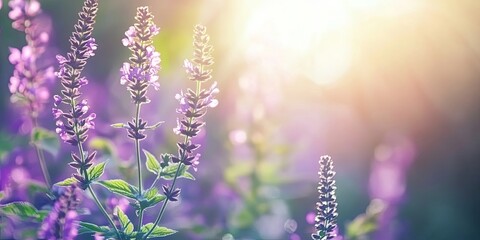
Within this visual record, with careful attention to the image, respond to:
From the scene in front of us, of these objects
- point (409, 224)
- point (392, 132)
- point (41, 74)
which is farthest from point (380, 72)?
point (41, 74)

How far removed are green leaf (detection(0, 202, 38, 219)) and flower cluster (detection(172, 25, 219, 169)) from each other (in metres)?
0.38

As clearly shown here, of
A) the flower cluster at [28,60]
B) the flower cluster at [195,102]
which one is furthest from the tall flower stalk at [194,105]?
the flower cluster at [28,60]

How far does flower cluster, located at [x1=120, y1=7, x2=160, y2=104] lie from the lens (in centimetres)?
186

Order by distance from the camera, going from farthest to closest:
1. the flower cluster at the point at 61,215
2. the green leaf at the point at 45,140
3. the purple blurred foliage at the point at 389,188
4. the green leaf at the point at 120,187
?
the purple blurred foliage at the point at 389,188 → the green leaf at the point at 45,140 → the green leaf at the point at 120,187 → the flower cluster at the point at 61,215

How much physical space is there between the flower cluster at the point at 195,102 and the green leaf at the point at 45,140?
471 millimetres

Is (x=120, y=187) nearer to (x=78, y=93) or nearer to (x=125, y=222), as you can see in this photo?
(x=125, y=222)

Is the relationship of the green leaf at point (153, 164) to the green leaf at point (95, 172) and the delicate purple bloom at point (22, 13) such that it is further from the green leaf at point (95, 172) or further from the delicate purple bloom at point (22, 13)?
the delicate purple bloom at point (22, 13)

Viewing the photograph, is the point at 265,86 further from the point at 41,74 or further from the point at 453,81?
the point at 453,81

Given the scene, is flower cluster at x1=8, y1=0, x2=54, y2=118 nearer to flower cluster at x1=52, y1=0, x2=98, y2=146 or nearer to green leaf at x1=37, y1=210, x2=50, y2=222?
flower cluster at x1=52, y1=0, x2=98, y2=146

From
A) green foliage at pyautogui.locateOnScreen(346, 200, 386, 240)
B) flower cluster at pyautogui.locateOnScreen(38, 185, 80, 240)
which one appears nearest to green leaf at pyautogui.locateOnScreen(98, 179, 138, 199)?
flower cluster at pyautogui.locateOnScreen(38, 185, 80, 240)

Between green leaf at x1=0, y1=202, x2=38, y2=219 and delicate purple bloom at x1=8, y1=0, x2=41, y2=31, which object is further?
delicate purple bloom at x1=8, y1=0, x2=41, y2=31

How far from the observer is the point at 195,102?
1912 mm

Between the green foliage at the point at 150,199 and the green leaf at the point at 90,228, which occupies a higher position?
the green foliage at the point at 150,199

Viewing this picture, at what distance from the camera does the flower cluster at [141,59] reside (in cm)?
186
